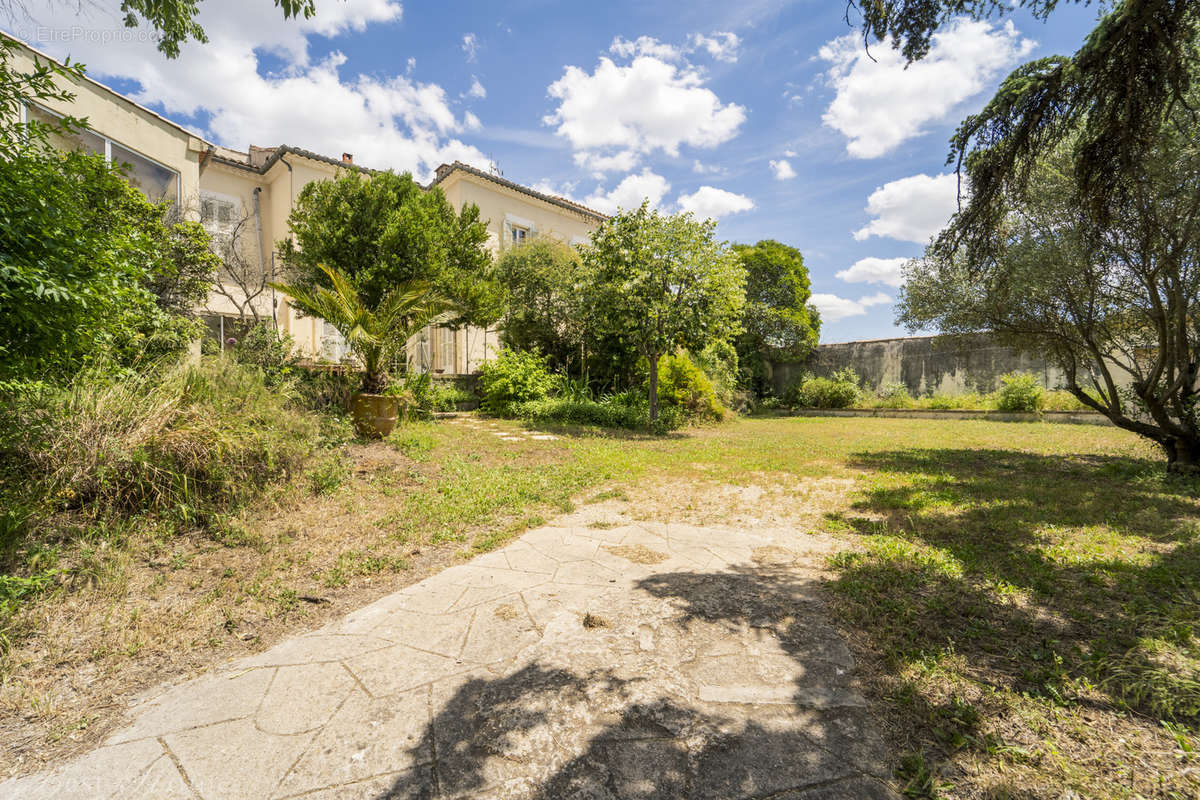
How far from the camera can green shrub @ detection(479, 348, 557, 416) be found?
11945mm

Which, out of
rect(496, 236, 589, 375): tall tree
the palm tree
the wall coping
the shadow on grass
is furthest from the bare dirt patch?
the wall coping

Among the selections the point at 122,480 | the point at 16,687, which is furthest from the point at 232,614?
the point at 122,480

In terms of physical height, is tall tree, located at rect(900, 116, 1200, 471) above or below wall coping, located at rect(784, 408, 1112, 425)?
above

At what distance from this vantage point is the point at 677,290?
10281 mm

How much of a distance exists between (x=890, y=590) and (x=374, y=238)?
10.4 meters

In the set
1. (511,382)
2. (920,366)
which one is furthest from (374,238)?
(920,366)

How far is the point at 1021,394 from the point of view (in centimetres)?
1313

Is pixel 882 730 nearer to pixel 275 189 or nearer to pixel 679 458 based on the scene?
pixel 679 458

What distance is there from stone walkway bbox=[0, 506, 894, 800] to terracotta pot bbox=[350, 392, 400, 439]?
4.73 meters

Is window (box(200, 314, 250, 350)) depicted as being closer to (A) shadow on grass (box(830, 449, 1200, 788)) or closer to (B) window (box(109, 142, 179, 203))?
(B) window (box(109, 142, 179, 203))

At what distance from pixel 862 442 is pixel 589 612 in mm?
8839

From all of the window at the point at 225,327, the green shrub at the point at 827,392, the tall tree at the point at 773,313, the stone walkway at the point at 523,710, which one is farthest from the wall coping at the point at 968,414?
the window at the point at 225,327

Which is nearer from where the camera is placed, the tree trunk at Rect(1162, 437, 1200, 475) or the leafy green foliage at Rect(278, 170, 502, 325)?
the tree trunk at Rect(1162, 437, 1200, 475)

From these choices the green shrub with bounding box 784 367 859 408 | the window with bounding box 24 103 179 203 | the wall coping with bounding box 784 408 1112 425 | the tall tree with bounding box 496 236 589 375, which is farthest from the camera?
the green shrub with bounding box 784 367 859 408
